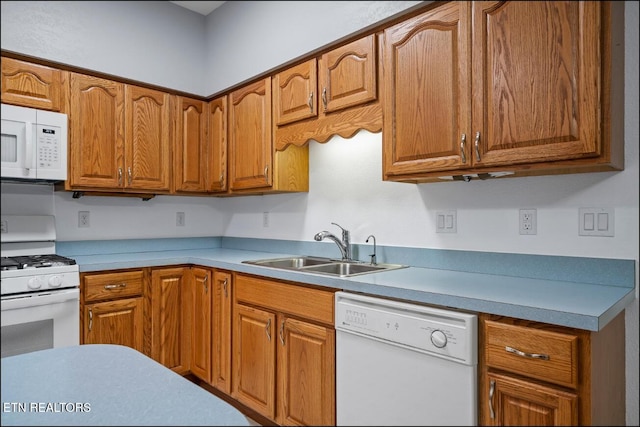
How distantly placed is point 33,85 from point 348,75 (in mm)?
1493

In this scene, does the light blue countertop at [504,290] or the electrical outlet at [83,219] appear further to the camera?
the electrical outlet at [83,219]

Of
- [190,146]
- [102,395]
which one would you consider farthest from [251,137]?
[102,395]

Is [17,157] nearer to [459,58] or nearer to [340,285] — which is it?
[340,285]

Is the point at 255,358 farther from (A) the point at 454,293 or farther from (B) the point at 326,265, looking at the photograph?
(A) the point at 454,293

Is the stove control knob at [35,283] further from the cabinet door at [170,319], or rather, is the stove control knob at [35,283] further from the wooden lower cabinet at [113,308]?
the cabinet door at [170,319]

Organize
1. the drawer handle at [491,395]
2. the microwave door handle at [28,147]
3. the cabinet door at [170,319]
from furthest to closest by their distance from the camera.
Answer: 1. the cabinet door at [170,319]
2. the microwave door handle at [28,147]
3. the drawer handle at [491,395]

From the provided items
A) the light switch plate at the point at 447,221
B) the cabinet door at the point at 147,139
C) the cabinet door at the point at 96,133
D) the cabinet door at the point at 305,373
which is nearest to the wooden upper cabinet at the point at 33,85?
the cabinet door at the point at 96,133

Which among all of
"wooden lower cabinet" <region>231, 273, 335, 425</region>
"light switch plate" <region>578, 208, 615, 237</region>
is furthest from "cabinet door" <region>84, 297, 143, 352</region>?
"light switch plate" <region>578, 208, 615, 237</region>

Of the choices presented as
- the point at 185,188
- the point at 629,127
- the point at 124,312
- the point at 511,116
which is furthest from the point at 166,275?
the point at 629,127

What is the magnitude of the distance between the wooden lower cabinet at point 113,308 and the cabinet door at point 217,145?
0.73m

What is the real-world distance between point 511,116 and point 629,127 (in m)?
0.36

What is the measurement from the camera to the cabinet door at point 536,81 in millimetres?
1144

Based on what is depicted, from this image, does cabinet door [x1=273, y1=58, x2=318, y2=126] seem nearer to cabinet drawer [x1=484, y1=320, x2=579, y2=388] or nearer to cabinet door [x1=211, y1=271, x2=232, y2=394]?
cabinet door [x1=211, y1=271, x2=232, y2=394]

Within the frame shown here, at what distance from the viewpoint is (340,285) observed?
148 cm
